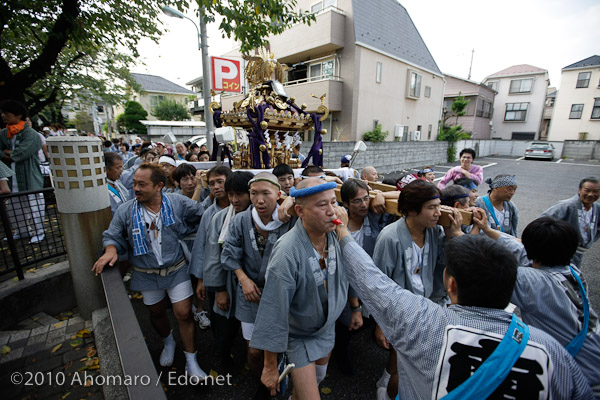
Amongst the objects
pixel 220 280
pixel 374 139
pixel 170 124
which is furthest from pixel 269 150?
pixel 170 124

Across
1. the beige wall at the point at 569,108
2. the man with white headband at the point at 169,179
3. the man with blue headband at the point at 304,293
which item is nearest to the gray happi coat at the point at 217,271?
the man with blue headband at the point at 304,293

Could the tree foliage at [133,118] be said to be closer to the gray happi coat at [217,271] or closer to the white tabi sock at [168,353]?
the white tabi sock at [168,353]

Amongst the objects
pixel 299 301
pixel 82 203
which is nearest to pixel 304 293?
pixel 299 301

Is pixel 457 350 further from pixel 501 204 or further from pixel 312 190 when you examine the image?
pixel 501 204

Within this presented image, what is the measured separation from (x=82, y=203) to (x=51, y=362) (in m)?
1.53

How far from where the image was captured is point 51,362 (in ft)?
8.36

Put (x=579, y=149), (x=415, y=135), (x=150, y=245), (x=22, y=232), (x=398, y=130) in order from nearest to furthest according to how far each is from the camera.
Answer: (x=150, y=245) → (x=22, y=232) → (x=398, y=130) → (x=415, y=135) → (x=579, y=149)

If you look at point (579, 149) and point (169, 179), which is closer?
point (169, 179)

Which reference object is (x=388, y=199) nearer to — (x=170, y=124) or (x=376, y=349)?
(x=376, y=349)

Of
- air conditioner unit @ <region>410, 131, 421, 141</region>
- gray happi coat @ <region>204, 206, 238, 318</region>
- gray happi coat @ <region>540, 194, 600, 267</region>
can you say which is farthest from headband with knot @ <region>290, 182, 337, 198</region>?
air conditioner unit @ <region>410, 131, 421, 141</region>

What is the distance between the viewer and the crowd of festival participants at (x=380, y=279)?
3.60 feet

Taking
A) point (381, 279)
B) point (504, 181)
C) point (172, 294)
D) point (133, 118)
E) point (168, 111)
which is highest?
point (168, 111)

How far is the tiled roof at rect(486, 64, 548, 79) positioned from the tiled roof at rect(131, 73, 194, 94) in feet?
147

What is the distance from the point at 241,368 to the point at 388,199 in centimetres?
236
